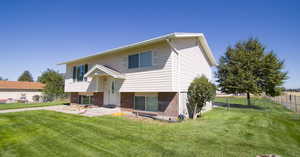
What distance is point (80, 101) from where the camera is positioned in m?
15.8

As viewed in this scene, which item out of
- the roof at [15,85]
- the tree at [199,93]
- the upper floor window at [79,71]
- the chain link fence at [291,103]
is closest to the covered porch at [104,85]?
the upper floor window at [79,71]

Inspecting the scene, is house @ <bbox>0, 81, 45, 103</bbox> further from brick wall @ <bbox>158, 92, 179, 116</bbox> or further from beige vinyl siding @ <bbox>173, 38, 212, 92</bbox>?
beige vinyl siding @ <bbox>173, 38, 212, 92</bbox>

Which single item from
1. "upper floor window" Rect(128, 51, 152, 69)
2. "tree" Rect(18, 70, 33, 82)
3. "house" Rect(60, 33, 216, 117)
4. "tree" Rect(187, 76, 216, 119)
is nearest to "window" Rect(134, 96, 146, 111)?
"house" Rect(60, 33, 216, 117)

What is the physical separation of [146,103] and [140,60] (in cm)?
335

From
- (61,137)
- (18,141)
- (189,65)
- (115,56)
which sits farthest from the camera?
(115,56)

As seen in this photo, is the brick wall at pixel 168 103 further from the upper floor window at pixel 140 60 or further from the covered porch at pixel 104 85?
the covered porch at pixel 104 85

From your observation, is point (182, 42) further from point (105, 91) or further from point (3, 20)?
point (3, 20)

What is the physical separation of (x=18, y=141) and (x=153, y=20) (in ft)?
40.6

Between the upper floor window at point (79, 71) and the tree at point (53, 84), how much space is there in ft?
59.4

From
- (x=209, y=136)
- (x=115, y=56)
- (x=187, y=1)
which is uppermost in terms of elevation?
(x=187, y=1)

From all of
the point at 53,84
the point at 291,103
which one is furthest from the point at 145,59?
the point at 53,84

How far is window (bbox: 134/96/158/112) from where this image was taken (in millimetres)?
9945

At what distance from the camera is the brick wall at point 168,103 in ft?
29.2

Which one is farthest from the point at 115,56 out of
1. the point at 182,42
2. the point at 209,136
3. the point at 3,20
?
the point at 3,20
